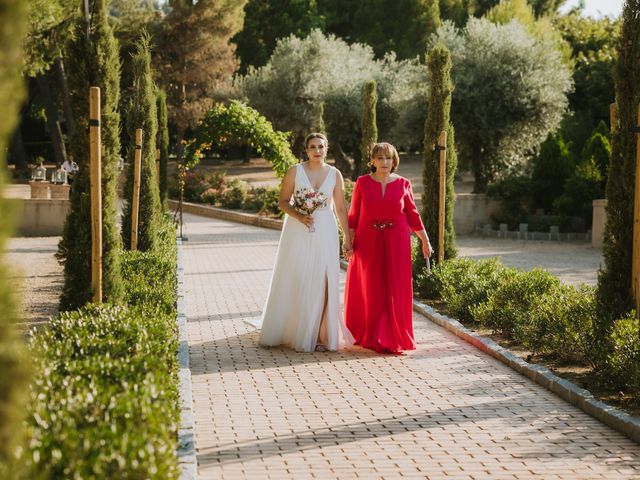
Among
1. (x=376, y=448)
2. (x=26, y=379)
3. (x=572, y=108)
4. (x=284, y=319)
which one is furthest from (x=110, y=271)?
(x=572, y=108)

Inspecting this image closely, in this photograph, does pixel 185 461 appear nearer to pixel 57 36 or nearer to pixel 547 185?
pixel 547 185

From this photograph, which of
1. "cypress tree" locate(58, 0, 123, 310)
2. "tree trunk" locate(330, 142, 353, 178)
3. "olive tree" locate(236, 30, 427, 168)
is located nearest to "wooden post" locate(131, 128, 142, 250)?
"cypress tree" locate(58, 0, 123, 310)

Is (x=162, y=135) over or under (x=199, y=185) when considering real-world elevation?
over

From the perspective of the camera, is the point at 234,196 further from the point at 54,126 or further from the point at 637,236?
the point at 637,236

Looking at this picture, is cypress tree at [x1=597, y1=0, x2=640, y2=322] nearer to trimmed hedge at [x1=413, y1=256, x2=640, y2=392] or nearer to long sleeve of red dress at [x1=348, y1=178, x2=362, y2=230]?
trimmed hedge at [x1=413, y1=256, x2=640, y2=392]

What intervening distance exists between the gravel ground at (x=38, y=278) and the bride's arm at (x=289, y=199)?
267 cm

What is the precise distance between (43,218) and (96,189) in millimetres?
17565

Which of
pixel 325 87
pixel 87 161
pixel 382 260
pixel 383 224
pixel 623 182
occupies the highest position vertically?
pixel 325 87

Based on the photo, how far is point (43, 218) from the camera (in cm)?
2450

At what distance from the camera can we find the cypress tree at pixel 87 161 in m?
8.14

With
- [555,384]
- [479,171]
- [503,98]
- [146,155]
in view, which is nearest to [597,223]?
[503,98]

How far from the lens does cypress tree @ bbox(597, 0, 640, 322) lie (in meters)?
7.77

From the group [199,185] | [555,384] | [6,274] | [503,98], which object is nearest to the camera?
[6,274]

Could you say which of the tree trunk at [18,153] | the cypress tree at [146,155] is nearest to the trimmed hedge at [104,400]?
the cypress tree at [146,155]
